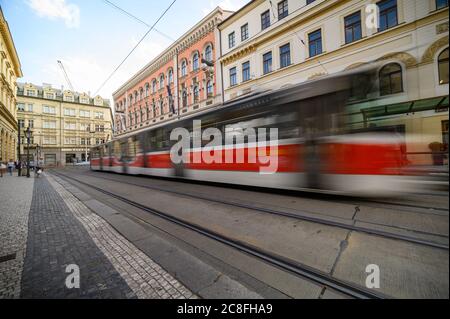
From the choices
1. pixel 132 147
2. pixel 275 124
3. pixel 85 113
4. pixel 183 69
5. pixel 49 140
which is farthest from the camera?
pixel 85 113

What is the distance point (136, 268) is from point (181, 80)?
2683 cm

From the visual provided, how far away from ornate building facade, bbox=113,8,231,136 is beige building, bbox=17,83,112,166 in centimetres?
2053

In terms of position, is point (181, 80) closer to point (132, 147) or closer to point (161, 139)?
point (132, 147)

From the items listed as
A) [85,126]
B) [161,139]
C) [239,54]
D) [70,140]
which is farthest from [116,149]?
[85,126]

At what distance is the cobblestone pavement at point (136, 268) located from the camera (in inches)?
96.3

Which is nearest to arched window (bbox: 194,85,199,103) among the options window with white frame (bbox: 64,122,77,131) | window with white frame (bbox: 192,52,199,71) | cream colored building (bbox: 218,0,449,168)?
window with white frame (bbox: 192,52,199,71)

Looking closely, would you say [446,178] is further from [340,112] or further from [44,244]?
[44,244]

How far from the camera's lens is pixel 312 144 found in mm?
5965

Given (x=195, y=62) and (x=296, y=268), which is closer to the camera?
(x=296, y=268)

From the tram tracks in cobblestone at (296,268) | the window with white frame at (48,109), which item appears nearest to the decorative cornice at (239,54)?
the tram tracks in cobblestone at (296,268)

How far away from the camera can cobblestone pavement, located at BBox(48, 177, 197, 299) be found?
2.45 meters

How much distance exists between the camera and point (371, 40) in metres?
13.0
